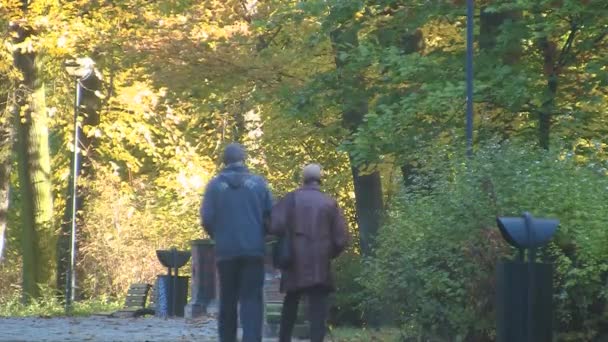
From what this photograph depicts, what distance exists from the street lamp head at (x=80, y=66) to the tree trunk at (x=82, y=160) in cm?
389

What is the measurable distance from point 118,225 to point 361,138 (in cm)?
1673

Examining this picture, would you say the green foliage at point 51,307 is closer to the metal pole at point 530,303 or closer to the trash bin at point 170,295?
the trash bin at point 170,295

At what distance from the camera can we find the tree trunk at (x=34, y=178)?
113 feet

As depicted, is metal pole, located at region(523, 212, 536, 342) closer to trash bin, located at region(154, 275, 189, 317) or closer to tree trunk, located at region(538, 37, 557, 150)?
tree trunk, located at region(538, 37, 557, 150)

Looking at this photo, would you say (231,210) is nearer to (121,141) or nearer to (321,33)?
(321,33)

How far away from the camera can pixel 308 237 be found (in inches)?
536

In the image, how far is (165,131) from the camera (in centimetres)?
3831

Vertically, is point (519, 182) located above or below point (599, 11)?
below

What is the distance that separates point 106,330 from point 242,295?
7979mm

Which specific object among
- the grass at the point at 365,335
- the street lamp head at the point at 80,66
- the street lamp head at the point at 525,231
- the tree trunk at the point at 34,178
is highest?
the street lamp head at the point at 80,66

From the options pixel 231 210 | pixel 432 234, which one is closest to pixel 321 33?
pixel 432 234

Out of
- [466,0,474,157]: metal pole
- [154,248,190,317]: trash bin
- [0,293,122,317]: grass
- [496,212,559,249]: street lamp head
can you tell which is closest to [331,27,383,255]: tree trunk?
[466,0,474,157]: metal pole

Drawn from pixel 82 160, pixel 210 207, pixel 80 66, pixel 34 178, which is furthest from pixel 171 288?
pixel 210 207

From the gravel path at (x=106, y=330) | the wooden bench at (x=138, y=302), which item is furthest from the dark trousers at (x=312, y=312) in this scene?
the wooden bench at (x=138, y=302)
